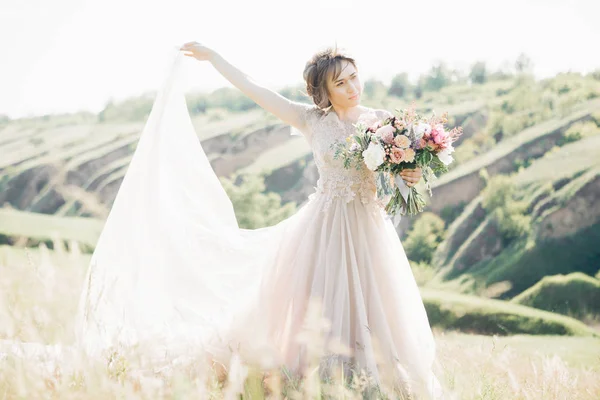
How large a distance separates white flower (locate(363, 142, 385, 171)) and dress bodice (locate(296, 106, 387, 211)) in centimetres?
33

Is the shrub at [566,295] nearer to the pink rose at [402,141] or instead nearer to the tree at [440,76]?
the pink rose at [402,141]

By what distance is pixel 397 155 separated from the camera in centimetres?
382

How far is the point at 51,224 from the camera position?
563 inches

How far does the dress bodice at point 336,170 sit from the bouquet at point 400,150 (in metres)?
0.10

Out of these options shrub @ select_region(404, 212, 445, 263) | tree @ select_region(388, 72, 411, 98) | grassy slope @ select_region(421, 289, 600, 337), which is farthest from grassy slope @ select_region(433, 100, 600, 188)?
tree @ select_region(388, 72, 411, 98)

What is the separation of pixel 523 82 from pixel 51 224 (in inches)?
530

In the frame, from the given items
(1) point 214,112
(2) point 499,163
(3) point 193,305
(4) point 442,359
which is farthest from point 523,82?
(3) point 193,305

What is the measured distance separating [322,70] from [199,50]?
1057 millimetres

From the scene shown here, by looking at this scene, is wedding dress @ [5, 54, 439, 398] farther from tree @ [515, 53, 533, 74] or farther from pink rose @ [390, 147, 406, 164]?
tree @ [515, 53, 533, 74]

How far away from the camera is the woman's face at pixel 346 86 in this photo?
4324 mm

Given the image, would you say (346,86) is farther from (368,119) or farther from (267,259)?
(267,259)

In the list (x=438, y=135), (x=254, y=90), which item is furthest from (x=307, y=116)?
(x=438, y=135)

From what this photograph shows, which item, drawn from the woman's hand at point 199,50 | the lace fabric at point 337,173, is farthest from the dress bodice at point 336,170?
the woman's hand at point 199,50

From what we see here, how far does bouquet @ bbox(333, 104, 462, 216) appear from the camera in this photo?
→ 385 cm
